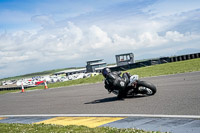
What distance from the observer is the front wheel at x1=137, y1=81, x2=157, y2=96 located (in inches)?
393

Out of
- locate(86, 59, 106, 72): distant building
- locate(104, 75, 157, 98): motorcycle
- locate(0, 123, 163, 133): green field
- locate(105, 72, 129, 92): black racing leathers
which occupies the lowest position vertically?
locate(0, 123, 163, 133): green field

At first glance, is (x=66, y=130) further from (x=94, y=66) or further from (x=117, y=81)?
(x=94, y=66)

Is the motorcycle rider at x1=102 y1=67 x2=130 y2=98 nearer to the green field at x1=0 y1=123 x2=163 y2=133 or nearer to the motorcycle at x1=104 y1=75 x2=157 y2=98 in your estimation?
the motorcycle at x1=104 y1=75 x2=157 y2=98

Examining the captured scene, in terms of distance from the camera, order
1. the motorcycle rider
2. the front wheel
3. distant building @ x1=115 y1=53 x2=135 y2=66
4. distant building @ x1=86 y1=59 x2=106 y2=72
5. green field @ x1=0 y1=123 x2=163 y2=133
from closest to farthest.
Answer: green field @ x1=0 y1=123 x2=163 y2=133, the front wheel, the motorcycle rider, distant building @ x1=115 y1=53 x2=135 y2=66, distant building @ x1=86 y1=59 x2=106 y2=72

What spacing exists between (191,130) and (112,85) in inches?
222

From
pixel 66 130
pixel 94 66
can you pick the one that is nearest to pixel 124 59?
pixel 94 66

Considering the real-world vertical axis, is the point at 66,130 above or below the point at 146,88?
below

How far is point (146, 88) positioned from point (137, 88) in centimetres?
32

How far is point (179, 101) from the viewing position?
8.26 metres

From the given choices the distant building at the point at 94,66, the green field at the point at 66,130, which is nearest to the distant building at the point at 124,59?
the distant building at the point at 94,66

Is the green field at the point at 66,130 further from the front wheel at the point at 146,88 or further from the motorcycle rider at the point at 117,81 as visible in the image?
the front wheel at the point at 146,88

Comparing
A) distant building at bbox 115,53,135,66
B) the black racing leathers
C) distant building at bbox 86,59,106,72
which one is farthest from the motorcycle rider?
distant building at bbox 86,59,106,72

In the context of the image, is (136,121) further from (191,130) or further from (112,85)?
(112,85)

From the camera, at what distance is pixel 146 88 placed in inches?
400
